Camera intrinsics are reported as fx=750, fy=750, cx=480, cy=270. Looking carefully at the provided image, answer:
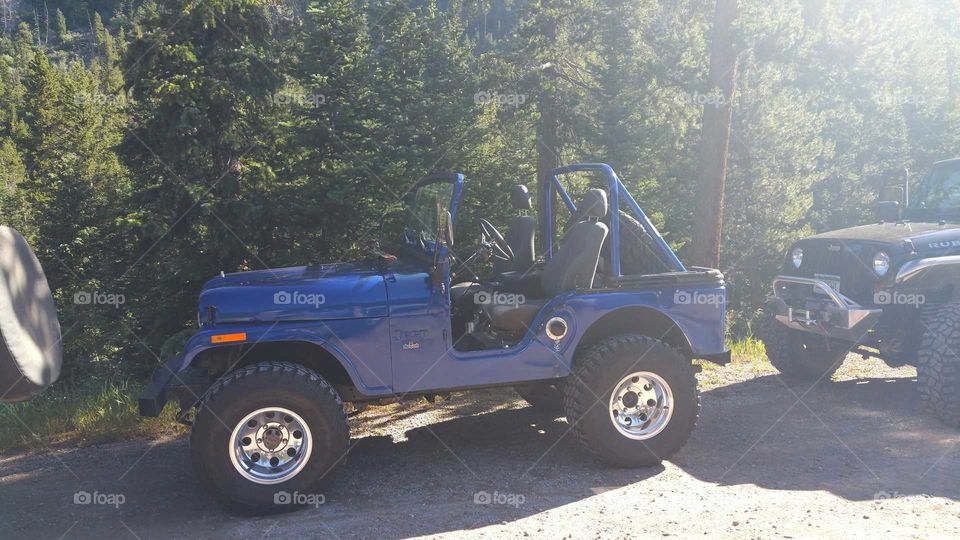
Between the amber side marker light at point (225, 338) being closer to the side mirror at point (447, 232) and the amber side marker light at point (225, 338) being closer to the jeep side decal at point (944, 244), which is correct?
the side mirror at point (447, 232)

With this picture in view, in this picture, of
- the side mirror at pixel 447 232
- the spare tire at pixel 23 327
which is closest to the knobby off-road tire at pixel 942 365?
the side mirror at pixel 447 232

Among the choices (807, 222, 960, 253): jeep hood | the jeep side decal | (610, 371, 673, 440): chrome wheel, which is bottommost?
(610, 371, 673, 440): chrome wheel

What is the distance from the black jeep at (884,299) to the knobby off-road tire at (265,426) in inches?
187

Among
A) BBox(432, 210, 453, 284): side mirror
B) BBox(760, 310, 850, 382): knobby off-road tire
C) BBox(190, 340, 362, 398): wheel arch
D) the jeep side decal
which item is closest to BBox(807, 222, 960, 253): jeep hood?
the jeep side decal

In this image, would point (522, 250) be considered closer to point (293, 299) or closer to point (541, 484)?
point (541, 484)

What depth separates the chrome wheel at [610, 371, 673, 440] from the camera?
18.2ft

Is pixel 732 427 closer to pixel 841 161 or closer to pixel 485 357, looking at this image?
pixel 485 357

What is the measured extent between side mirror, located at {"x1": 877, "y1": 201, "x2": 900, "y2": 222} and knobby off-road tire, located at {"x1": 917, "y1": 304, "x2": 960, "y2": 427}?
1.54m

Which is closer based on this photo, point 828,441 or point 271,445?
point 271,445

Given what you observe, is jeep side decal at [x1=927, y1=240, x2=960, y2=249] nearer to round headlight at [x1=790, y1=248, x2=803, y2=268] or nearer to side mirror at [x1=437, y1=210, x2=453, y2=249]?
round headlight at [x1=790, y1=248, x2=803, y2=268]

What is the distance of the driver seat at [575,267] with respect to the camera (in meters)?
5.58

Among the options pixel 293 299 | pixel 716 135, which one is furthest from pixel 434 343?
pixel 716 135

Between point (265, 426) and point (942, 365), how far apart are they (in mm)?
5543

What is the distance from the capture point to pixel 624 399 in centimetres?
558
